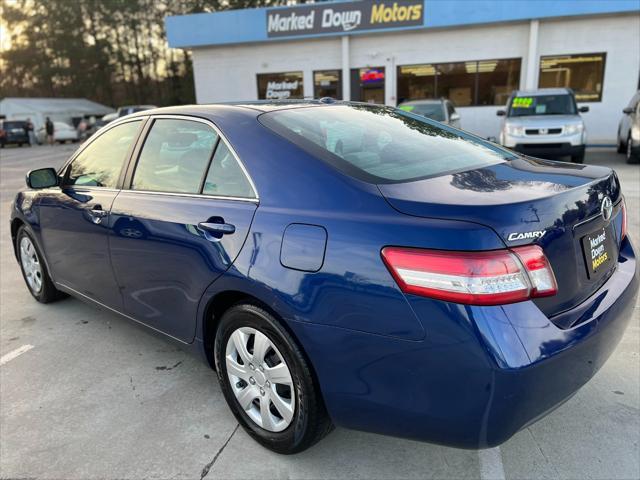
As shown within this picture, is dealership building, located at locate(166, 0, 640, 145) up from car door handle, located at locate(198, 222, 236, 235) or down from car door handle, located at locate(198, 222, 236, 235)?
up

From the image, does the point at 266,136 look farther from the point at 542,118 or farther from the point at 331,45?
the point at 331,45

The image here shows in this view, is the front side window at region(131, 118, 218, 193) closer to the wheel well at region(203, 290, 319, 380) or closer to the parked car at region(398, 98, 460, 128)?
the wheel well at region(203, 290, 319, 380)

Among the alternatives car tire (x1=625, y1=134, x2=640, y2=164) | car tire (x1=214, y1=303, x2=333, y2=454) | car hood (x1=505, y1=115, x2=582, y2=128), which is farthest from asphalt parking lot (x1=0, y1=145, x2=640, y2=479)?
car tire (x1=625, y1=134, x2=640, y2=164)

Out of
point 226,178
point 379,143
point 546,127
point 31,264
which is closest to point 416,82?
point 546,127

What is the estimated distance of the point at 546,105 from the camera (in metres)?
12.0

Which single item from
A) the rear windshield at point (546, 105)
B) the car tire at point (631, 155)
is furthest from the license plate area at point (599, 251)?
the car tire at point (631, 155)

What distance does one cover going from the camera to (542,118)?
37.6 ft

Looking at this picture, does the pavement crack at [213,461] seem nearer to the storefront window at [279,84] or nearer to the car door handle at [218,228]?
the car door handle at [218,228]

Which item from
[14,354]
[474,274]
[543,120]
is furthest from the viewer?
[543,120]

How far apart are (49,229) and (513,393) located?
3.43 metres

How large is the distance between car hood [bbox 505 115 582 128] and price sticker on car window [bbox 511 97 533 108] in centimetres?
47

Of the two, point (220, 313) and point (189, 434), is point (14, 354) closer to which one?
point (189, 434)

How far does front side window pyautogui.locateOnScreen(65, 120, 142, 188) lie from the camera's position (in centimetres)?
325

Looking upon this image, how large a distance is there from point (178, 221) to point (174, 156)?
0.48 m
